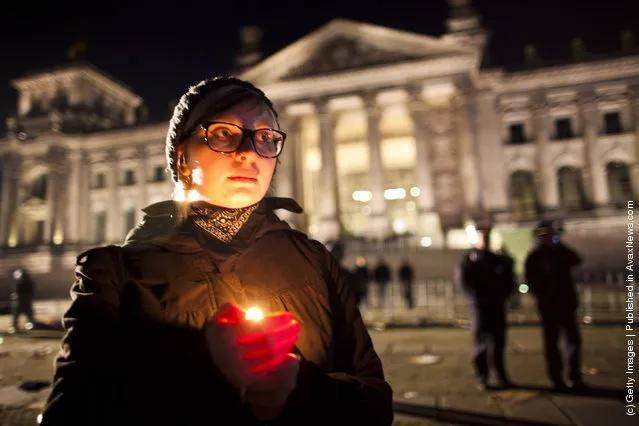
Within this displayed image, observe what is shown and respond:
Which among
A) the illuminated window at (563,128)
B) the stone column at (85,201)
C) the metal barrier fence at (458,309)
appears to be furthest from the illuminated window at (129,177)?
the illuminated window at (563,128)

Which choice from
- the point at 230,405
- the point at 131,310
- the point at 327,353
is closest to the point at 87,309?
the point at 131,310

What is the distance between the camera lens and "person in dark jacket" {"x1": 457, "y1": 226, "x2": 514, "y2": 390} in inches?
210

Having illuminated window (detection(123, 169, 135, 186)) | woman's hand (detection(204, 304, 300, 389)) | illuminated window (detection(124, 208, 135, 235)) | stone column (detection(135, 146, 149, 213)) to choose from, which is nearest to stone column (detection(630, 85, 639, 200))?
woman's hand (detection(204, 304, 300, 389))

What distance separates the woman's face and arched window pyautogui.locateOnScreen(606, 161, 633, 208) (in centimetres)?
3276

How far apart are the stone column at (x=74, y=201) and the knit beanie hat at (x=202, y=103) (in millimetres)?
41847

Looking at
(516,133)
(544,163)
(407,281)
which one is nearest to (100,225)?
(407,281)

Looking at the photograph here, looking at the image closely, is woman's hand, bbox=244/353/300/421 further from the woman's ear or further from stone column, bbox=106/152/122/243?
stone column, bbox=106/152/122/243

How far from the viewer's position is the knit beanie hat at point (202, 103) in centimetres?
132

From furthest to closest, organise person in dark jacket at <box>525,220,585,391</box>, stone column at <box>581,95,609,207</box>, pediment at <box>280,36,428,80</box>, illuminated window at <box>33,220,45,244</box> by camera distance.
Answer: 1. illuminated window at <box>33,220,45,244</box>
2. pediment at <box>280,36,428,80</box>
3. stone column at <box>581,95,609,207</box>
4. person in dark jacket at <box>525,220,585,391</box>

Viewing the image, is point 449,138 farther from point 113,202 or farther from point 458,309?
point 113,202

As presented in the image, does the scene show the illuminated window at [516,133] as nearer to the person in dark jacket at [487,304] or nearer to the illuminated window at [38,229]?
the person in dark jacket at [487,304]

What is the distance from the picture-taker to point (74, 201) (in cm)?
3847

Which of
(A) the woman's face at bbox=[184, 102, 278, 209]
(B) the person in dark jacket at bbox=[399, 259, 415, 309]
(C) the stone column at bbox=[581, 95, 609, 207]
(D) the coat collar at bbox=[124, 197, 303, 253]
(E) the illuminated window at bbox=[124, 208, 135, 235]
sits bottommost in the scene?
(B) the person in dark jacket at bbox=[399, 259, 415, 309]

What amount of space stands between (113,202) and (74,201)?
3307 mm
